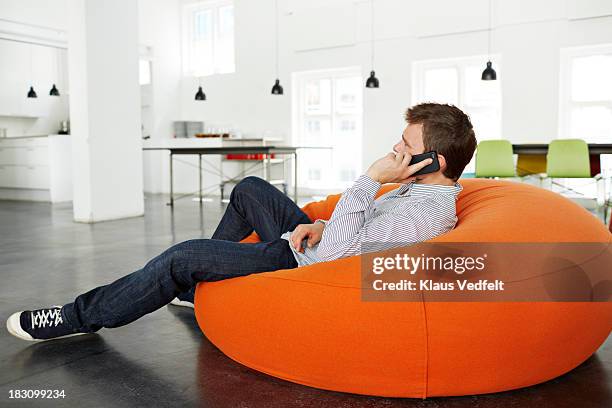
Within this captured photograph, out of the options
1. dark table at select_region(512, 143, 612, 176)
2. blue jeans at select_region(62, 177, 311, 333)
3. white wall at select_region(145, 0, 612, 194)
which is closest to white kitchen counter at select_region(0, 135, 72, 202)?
white wall at select_region(145, 0, 612, 194)

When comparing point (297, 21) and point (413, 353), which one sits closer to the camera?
point (413, 353)

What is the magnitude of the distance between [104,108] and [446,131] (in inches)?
209

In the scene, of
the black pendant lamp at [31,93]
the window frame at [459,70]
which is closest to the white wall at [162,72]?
the black pendant lamp at [31,93]

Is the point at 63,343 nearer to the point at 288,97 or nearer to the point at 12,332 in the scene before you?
the point at 12,332

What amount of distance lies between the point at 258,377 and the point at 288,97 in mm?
8305

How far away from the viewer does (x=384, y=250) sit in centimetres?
176

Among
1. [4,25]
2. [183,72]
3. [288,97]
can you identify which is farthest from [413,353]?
[183,72]

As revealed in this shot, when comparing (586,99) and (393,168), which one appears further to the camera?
(586,99)

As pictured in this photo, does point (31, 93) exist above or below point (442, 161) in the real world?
above

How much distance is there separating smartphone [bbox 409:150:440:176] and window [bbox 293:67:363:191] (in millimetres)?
7617

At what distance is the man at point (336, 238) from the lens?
179 cm

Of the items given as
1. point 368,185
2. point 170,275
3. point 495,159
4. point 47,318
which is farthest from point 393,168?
point 495,159

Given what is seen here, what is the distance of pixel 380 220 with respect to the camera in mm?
1794

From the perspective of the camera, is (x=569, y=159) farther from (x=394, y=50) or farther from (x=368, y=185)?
(x=368, y=185)
